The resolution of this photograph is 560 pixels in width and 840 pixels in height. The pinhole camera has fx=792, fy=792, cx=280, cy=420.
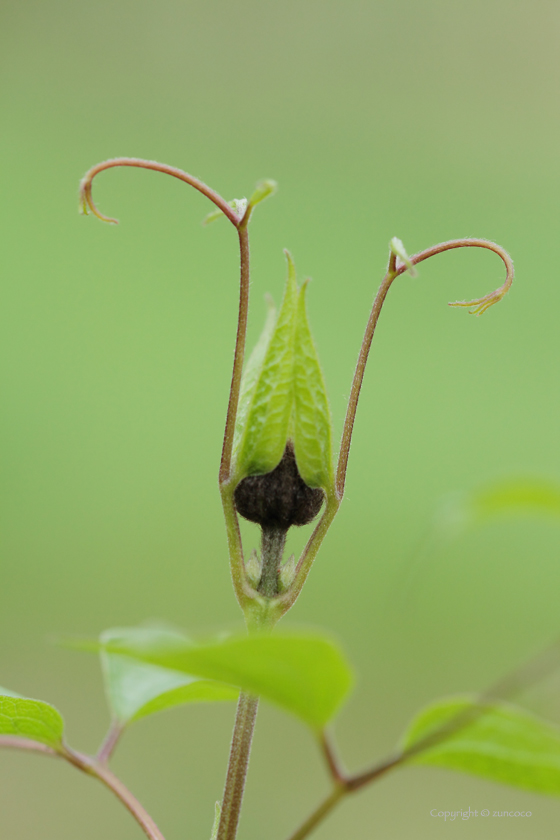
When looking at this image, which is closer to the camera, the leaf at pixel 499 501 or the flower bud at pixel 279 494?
the leaf at pixel 499 501

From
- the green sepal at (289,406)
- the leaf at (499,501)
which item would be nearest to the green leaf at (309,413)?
the green sepal at (289,406)

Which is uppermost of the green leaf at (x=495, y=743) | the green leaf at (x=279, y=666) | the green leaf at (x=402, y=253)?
the green leaf at (x=402, y=253)

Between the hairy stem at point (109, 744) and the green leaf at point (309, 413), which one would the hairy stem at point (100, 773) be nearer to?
the hairy stem at point (109, 744)

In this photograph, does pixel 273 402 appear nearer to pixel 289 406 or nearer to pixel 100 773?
pixel 289 406

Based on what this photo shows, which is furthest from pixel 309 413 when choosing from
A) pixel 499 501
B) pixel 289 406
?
pixel 499 501

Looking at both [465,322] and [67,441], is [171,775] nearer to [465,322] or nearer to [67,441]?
[67,441]

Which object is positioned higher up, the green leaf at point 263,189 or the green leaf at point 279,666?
the green leaf at point 263,189
